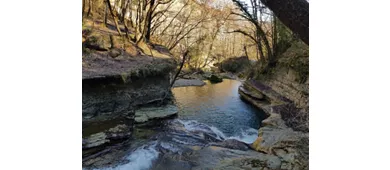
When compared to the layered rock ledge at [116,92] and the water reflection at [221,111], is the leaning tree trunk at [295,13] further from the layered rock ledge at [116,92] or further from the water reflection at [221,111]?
the water reflection at [221,111]

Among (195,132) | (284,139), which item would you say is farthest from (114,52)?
(284,139)

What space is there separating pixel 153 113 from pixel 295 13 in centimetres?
482

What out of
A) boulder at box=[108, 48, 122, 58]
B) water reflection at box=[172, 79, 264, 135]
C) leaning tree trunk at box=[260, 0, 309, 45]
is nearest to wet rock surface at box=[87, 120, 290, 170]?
water reflection at box=[172, 79, 264, 135]

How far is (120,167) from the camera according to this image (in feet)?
11.0

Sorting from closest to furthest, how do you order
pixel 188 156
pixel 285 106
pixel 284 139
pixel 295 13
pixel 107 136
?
pixel 295 13 → pixel 188 156 → pixel 284 139 → pixel 107 136 → pixel 285 106

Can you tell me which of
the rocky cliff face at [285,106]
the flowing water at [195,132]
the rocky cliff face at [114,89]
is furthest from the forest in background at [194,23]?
the flowing water at [195,132]

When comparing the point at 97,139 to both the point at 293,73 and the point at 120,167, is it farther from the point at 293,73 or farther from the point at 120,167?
the point at 293,73

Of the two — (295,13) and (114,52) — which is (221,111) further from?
(295,13)

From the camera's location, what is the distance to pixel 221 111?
7.15 m

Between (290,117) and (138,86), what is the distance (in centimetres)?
370

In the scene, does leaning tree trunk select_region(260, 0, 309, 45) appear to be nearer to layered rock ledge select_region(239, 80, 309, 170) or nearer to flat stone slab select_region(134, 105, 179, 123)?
layered rock ledge select_region(239, 80, 309, 170)

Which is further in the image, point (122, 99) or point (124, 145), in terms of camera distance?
point (122, 99)
